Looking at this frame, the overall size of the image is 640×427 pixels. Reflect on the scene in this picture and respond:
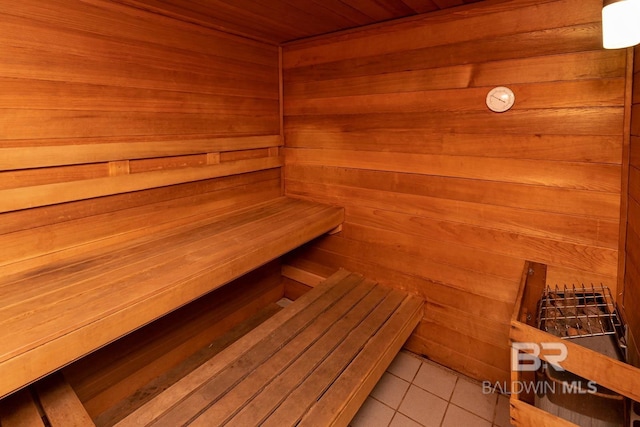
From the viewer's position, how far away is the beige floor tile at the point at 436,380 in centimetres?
216

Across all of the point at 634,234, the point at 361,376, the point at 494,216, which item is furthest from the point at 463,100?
the point at 361,376

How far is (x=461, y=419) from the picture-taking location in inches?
77.2

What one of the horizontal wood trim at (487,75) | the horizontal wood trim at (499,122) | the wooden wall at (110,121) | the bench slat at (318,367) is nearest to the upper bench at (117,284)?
the wooden wall at (110,121)

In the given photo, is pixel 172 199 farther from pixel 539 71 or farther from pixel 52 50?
pixel 539 71

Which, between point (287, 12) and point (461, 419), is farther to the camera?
point (287, 12)

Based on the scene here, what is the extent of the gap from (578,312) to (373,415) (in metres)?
1.15

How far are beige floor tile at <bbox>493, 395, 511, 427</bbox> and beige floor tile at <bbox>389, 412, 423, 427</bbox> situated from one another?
431 mm

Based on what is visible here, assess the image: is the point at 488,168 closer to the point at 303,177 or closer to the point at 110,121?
the point at 303,177

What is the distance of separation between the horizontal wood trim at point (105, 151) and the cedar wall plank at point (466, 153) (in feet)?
2.32

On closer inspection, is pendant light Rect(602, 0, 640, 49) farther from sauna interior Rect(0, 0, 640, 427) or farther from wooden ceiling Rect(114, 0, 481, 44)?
wooden ceiling Rect(114, 0, 481, 44)

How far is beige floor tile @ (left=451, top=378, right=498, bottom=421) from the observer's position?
6.62ft

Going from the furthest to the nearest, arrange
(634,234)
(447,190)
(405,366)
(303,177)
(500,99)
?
(303,177), (405,366), (447,190), (500,99), (634,234)

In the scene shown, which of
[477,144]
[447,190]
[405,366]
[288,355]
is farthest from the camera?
[405,366]

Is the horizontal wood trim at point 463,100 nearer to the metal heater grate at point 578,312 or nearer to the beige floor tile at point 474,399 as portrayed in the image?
the metal heater grate at point 578,312
